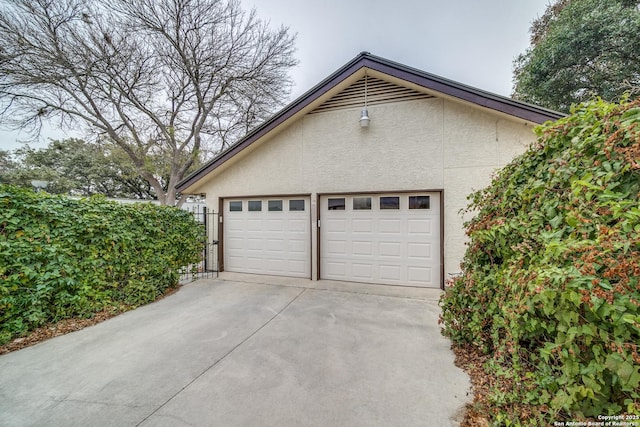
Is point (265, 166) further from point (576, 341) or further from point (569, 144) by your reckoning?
point (576, 341)

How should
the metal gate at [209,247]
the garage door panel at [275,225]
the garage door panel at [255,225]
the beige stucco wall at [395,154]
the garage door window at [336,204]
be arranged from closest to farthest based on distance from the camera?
1. the beige stucco wall at [395,154]
2. the garage door window at [336,204]
3. the garage door panel at [275,225]
4. the garage door panel at [255,225]
5. the metal gate at [209,247]

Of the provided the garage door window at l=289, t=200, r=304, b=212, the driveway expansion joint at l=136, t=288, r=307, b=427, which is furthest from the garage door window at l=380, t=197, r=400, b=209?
the driveway expansion joint at l=136, t=288, r=307, b=427

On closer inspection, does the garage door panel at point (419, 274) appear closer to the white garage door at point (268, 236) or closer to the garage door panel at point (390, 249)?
the garage door panel at point (390, 249)

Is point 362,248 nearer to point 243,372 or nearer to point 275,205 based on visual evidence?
point 275,205

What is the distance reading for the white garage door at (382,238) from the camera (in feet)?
18.0

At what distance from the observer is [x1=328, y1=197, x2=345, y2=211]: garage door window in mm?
6070

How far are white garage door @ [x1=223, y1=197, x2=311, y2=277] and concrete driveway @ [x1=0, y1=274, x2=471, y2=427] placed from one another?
86.3 inches

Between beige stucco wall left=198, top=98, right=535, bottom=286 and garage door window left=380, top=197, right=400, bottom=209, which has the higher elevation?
beige stucco wall left=198, top=98, right=535, bottom=286

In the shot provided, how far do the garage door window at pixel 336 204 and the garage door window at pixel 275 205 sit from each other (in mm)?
1402

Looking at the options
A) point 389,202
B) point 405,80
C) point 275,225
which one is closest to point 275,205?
point 275,225

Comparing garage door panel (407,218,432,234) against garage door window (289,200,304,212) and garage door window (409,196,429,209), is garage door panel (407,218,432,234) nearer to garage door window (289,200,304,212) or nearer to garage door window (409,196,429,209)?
garage door window (409,196,429,209)

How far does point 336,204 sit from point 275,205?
5.61ft

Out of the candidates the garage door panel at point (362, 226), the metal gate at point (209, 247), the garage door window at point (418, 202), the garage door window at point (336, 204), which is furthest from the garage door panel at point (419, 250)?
the metal gate at point (209, 247)

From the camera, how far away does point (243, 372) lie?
2.63 m
